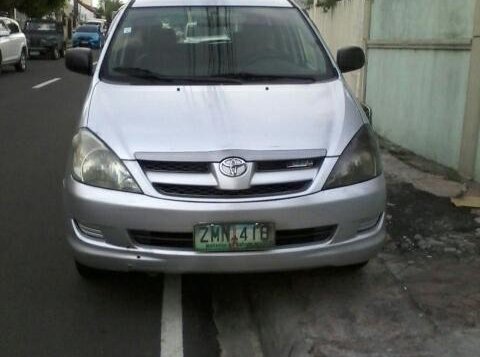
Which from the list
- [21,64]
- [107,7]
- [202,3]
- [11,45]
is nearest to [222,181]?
[202,3]

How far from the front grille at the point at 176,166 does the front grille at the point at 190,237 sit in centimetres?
33

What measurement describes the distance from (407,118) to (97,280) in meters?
4.47

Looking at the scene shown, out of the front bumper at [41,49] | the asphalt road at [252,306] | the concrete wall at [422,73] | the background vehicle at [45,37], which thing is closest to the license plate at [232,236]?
the asphalt road at [252,306]

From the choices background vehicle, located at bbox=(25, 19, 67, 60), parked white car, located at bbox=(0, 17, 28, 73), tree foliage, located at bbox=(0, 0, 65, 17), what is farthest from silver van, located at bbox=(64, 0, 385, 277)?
tree foliage, located at bbox=(0, 0, 65, 17)

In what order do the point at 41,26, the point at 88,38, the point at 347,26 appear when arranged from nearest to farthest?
the point at 347,26 < the point at 41,26 < the point at 88,38

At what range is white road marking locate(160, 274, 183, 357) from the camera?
3451 millimetres

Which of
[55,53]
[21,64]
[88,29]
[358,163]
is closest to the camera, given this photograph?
[358,163]

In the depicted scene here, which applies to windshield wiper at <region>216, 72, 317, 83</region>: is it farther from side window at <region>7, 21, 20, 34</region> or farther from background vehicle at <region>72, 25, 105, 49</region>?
background vehicle at <region>72, 25, 105, 49</region>

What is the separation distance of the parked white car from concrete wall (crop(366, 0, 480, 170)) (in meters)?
13.2

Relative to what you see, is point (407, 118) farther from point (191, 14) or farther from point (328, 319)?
point (328, 319)

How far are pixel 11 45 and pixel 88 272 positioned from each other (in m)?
17.1

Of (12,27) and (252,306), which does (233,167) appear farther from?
(12,27)

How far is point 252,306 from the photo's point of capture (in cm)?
394

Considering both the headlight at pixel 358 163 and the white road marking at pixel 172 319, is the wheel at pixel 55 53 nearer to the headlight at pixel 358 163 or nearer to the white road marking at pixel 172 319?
the white road marking at pixel 172 319
